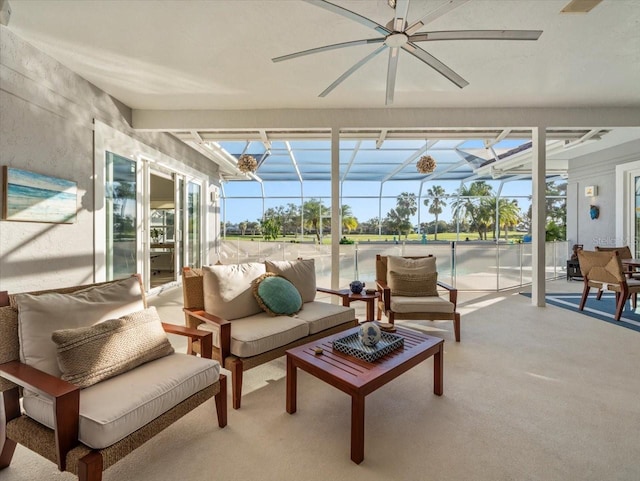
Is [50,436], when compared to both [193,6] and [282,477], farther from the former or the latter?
[193,6]

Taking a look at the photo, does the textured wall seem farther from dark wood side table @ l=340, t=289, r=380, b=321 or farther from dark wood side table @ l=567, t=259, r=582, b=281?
dark wood side table @ l=567, t=259, r=582, b=281

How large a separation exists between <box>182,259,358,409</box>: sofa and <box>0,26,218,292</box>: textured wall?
5.70 feet

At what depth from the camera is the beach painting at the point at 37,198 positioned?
2.75 meters

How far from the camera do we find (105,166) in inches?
163

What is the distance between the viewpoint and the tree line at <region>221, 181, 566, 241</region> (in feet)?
38.4

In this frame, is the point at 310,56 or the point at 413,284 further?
the point at 413,284

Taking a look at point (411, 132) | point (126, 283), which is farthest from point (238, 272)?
point (411, 132)

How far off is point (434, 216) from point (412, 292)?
936 cm

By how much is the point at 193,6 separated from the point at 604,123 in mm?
5776

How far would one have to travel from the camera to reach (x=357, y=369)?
182cm

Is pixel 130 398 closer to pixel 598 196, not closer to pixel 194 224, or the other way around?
pixel 194 224

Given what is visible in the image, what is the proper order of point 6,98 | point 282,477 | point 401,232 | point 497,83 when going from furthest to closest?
point 401,232 < point 497,83 < point 6,98 < point 282,477

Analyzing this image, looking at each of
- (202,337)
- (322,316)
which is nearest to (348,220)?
(322,316)

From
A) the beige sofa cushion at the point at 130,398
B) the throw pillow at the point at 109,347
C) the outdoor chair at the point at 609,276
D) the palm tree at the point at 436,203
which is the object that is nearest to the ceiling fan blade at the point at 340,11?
the throw pillow at the point at 109,347
